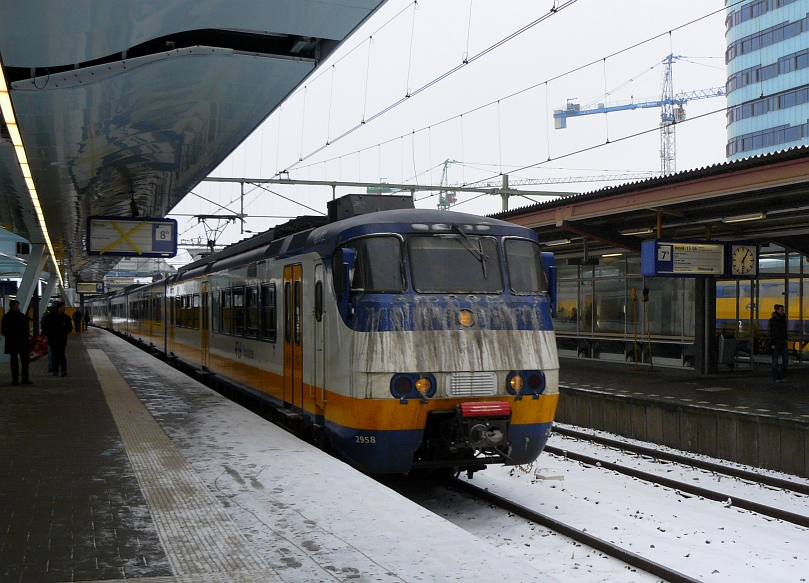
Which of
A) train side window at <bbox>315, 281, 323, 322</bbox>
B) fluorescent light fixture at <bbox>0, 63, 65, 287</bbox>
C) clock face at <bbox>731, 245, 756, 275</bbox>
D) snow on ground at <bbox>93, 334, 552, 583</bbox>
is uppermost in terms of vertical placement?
fluorescent light fixture at <bbox>0, 63, 65, 287</bbox>

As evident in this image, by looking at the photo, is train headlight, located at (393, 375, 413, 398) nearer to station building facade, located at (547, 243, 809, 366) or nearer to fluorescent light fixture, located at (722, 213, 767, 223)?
fluorescent light fixture, located at (722, 213, 767, 223)

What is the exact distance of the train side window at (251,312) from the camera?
12.4 meters

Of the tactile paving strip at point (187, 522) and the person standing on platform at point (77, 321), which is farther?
the person standing on platform at point (77, 321)

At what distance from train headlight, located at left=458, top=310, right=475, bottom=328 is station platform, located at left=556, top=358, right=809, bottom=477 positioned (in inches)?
207

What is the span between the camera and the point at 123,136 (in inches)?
484

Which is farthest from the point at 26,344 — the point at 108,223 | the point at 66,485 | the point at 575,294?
the point at 575,294

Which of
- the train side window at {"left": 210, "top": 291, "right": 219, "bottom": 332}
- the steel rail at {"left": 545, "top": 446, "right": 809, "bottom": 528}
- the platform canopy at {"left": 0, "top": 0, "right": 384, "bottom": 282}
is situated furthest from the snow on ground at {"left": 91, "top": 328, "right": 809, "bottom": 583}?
the platform canopy at {"left": 0, "top": 0, "right": 384, "bottom": 282}

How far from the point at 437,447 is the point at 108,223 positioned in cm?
1307

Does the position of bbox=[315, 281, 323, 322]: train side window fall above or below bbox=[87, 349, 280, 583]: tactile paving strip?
above

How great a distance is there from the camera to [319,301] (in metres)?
9.07

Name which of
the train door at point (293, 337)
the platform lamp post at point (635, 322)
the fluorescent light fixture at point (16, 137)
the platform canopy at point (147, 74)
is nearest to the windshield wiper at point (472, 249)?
the train door at point (293, 337)

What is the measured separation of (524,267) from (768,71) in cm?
6240

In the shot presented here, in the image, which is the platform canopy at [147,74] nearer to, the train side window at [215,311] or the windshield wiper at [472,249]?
the windshield wiper at [472,249]

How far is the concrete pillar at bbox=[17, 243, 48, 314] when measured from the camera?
24.4m
